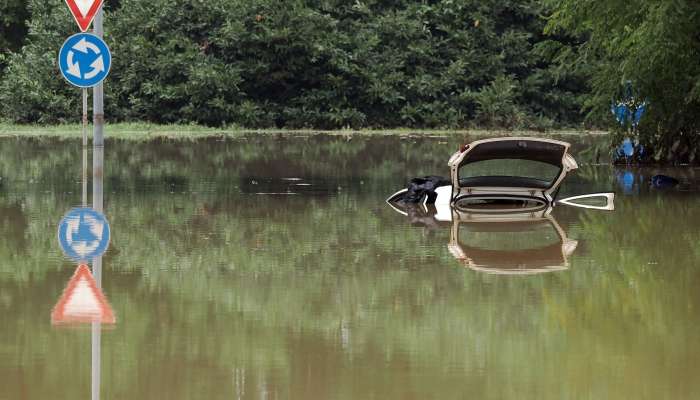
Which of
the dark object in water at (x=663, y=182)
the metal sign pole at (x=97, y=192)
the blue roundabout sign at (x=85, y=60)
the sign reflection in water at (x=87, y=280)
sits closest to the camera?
the metal sign pole at (x=97, y=192)

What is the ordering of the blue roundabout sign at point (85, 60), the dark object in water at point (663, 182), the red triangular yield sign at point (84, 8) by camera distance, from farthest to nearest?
1. the dark object in water at point (663, 182)
2. the red triangular yield sign at point (84, 8)
3. the blue roundabout sign at point (85, 60)

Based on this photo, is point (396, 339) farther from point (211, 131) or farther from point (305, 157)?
point (211, 131)

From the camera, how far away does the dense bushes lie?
48344mm

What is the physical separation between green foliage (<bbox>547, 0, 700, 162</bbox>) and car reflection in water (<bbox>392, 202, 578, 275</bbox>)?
353 cm

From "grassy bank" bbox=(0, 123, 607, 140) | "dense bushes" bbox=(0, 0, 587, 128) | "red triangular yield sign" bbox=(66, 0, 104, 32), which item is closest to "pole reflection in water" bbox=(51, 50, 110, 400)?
"red triangular yield sign" bbox=(66, 0, 104, 32)

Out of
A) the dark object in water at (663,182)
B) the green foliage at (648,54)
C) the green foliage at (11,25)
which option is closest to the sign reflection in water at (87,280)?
the green foliage at (648,54)

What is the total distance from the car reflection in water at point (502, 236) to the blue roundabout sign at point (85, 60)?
16.0 feet

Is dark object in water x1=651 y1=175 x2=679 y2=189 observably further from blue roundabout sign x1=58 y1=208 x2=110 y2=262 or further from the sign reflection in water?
blue roundabout sign x1=58 y1=208 x2=110 y2=262

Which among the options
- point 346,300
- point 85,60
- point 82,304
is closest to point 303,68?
point 85,60

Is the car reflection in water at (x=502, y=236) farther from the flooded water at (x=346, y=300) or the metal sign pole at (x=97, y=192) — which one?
the metal sign pole at (x=97, y=192)

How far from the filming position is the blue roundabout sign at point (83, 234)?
1505 cm

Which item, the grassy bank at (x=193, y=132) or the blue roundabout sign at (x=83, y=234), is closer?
the blue roundabout sign at (x=83, y=234)

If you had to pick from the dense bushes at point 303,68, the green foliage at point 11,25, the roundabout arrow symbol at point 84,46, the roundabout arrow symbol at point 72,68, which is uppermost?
the green foliage at point 11,25

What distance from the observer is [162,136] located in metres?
43.5
